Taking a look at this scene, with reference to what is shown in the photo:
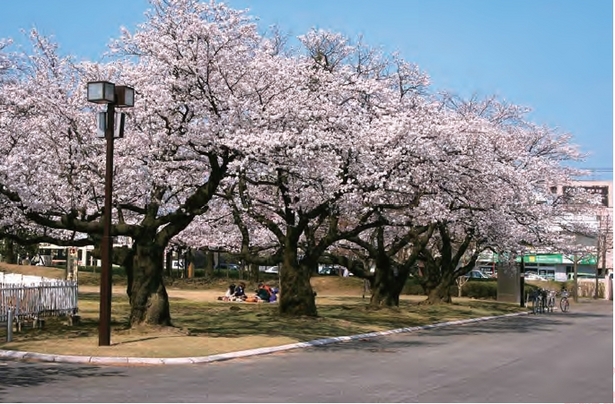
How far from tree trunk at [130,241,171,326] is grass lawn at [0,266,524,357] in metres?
0.39

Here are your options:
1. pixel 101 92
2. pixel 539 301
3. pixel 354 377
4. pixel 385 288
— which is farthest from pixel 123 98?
pixel 539 301

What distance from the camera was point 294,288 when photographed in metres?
29.6

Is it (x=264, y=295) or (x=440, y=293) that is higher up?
(x=440, y=293)

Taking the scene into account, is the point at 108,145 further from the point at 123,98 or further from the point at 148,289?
Result: the point at 148,289

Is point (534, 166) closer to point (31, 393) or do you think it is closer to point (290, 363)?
point (290, 363)

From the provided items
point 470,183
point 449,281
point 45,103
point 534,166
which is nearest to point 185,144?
point 45,103

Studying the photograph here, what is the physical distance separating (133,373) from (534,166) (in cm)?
2745

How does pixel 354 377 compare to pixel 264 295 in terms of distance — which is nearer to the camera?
pixel 354 377

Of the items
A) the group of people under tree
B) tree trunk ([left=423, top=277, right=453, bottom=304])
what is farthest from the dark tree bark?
the group of people under tree

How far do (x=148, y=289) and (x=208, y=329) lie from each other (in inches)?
104

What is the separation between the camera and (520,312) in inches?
1670

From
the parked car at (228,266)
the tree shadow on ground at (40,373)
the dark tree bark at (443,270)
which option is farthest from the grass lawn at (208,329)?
the parked car at (228,266)

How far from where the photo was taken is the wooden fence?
830 inches

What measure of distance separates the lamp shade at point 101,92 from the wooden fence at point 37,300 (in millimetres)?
6043
